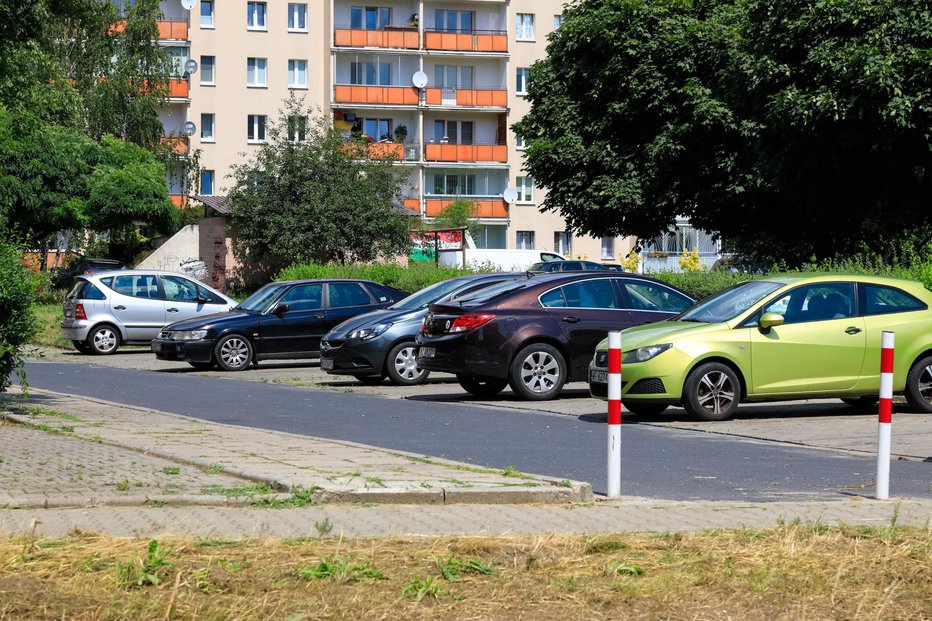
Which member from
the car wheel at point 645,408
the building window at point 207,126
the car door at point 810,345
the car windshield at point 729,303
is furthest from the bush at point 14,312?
the building window at point 207,126

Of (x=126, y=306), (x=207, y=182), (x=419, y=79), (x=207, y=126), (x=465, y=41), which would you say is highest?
(x=465, y=41)

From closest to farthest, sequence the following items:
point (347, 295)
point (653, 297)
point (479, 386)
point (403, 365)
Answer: point (653, 297) → point (479, 386) → point (403, 365) → point (347, 295)

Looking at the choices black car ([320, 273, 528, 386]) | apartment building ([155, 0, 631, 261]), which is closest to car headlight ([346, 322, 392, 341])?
black car ([320, 273, 528, 386])

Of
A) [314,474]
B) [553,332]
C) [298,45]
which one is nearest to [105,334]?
[553,332]

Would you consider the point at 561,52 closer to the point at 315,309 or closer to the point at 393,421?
the point at 315,309

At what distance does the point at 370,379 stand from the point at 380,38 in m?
59.0

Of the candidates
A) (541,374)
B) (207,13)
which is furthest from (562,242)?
(541,374)

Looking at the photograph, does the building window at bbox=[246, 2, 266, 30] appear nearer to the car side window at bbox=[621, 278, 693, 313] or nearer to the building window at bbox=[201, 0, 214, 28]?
the building window at bbox=[201, 0, 214, 28]

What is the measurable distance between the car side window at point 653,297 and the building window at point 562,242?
208 ft

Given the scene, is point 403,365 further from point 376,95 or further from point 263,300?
point 376,95

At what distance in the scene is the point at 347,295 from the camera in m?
25.0

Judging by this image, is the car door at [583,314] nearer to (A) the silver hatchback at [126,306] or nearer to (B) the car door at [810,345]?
(B) the car door at [810,345]

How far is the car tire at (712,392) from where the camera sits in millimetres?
14555

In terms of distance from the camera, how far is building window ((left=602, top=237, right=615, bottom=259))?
82812mm
